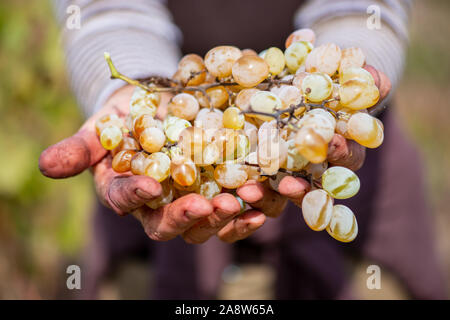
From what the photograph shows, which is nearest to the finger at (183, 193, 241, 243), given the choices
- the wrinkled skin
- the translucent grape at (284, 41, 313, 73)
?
the wrinkled skin

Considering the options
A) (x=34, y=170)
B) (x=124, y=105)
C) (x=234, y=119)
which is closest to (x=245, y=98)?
(x=234, y=119)

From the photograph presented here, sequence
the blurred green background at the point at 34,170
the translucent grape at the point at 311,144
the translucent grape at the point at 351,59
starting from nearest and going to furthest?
the translucent grape at the point at 311,144 < the translucent grape at the point at 351,59 < the blurred green background at the point at 34,170

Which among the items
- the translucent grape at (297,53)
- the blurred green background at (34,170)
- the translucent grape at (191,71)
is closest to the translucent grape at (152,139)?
the translucent grape at (191,71)

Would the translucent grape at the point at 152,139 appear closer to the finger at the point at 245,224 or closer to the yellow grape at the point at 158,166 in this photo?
the yellow grape at the point at 158,166

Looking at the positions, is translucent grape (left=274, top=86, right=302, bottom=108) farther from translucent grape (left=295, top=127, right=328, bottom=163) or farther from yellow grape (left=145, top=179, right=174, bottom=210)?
yellow grape (left=145, top=179, right=174, bottom=210)

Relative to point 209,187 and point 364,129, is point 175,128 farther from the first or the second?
point 364,129
